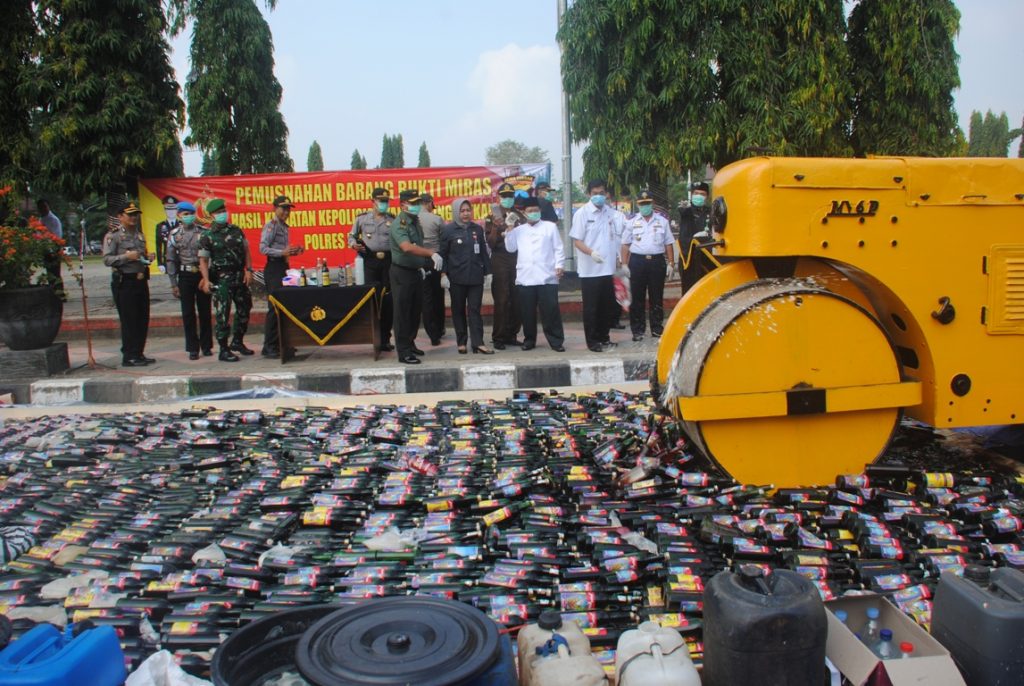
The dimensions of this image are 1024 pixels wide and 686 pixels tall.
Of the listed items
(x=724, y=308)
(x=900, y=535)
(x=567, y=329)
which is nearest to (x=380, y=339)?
(x=567, y=329)

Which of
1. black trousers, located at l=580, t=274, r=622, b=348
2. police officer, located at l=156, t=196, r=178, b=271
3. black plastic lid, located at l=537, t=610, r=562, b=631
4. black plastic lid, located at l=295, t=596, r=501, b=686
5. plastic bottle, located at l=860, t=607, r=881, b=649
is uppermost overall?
police officer, located at l=156, t=196, r=178, b=271

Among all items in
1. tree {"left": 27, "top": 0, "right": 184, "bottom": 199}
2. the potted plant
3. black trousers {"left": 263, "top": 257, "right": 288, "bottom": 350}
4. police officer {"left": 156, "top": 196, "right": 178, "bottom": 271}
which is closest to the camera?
the potted plant

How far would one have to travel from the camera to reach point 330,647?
2.11 m

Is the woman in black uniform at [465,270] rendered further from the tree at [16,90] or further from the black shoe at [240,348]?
the tree at [16,90]

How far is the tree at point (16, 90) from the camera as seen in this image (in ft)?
40.3

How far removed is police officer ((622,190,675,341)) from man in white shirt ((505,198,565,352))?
44.6 inches

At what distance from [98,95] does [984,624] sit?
13.5 metres

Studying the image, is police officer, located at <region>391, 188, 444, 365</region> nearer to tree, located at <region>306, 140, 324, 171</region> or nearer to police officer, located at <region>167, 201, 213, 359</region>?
police officer, located at <region>167, 201, 213, 359</region>

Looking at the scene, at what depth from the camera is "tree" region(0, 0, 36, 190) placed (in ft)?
40.3

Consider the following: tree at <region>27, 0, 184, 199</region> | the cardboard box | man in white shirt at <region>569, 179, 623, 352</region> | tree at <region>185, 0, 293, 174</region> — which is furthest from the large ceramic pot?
the cardboard box

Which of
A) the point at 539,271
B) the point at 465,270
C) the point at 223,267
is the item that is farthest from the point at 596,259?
the point at 223,267

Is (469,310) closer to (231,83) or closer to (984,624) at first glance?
(984,624)

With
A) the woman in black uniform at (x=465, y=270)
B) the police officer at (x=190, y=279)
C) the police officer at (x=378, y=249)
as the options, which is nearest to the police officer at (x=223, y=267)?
the police officer at (x=190, y=279)

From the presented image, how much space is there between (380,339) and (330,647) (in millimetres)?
7226
